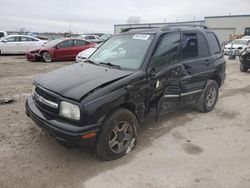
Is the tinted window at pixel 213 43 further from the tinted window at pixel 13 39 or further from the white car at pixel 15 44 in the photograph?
the tinted window at pixel 13 39

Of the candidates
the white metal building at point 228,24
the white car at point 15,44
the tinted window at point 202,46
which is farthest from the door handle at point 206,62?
the white metal building at point 228,24

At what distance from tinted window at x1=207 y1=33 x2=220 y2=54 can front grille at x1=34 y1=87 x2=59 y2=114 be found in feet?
12.2

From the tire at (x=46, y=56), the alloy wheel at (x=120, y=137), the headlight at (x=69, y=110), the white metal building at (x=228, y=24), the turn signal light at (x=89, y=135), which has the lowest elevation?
the alloy wheel at (x=120, y=137)

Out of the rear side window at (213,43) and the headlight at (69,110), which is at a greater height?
the rear side window at (213,43)

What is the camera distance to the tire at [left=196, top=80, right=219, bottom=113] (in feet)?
18.2

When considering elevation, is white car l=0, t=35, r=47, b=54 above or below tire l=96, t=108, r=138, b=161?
above

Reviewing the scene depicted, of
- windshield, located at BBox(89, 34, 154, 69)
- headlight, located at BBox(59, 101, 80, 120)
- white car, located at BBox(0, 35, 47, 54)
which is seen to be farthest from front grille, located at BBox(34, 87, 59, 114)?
white car, located at BBox(0, 35, 47, 54)

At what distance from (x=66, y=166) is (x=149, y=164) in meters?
1.15

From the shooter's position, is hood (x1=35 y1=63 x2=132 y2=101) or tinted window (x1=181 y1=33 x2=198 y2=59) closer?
hood (x1=35 y1=63 x2=132 y2=101)

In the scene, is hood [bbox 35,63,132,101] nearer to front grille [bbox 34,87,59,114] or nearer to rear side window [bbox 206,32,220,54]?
front grille [bbox 34,87,59,114]

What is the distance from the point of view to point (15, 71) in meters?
10.6

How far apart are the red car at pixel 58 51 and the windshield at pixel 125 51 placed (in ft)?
31.8

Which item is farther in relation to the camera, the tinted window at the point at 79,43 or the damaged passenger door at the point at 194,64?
the tinted window at the point at 79,43

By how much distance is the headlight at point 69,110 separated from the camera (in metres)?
3.23
